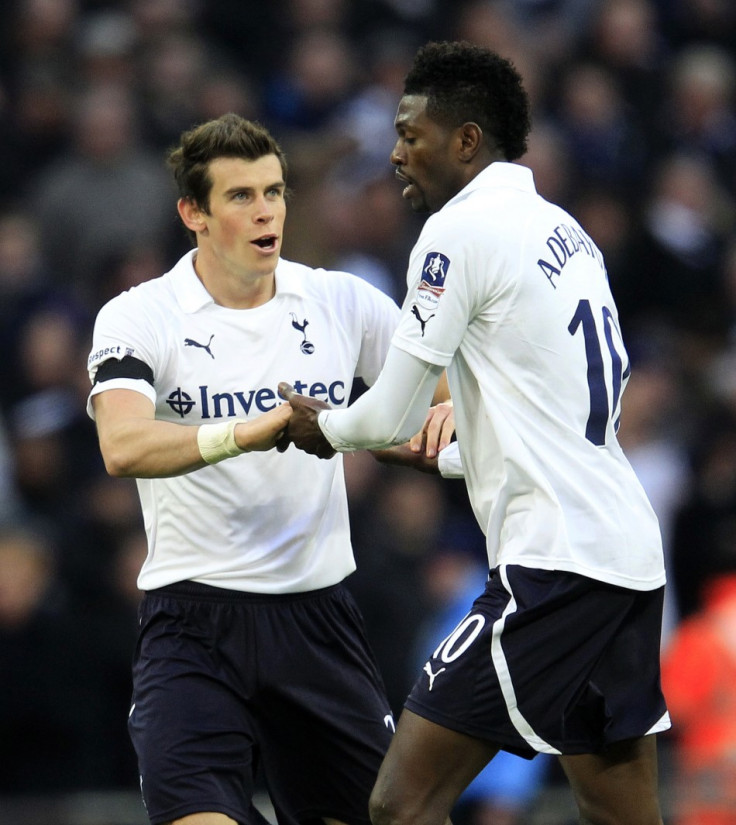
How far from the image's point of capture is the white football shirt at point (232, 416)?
4.87m

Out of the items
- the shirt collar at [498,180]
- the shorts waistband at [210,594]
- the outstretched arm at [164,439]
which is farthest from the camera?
the shorts waistband at [210,594]

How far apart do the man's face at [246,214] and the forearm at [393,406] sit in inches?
29.4

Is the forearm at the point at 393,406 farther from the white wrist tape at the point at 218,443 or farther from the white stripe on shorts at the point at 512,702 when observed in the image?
the white stripe on shorts at the point at 512,702

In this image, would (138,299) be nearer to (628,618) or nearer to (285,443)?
(285,443)

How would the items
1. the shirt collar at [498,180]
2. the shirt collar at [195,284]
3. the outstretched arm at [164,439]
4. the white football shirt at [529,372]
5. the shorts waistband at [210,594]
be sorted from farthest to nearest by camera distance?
the shirt collar at [195,284], the shorts waistband at [210,594], the outstretched arm at [164,439], the shirt collar at [498,180], the white football shirt at [529,372]

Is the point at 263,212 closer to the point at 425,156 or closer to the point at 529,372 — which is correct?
the point at 425,156

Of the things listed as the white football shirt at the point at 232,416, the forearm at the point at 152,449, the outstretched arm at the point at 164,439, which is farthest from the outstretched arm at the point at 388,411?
the white football shirt at the point at 232,416

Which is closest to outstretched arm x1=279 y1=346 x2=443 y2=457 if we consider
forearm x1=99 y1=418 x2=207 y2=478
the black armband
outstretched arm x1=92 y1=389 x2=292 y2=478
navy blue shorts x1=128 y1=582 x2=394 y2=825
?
outstretched arm x1=92 y1=389 x2=292 y2=478

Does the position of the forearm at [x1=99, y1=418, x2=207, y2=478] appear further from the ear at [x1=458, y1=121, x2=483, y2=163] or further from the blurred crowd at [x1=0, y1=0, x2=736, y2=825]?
the blurred crowd at [x1=0, y1=0, x2=736, y2=825]

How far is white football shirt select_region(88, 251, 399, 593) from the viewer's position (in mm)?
4867

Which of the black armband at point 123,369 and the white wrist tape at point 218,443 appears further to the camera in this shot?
the black armband at point 123,369

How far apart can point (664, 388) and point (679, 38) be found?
11.6 ft

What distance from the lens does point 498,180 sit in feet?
14.4

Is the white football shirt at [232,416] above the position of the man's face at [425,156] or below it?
below
